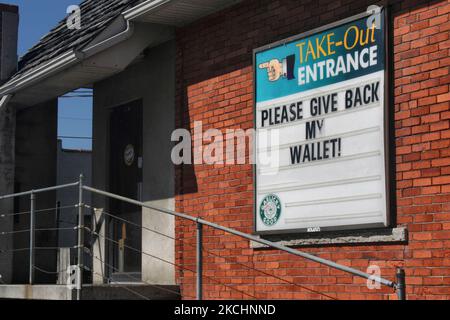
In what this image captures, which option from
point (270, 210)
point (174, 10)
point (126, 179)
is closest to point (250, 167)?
point (270, 210)

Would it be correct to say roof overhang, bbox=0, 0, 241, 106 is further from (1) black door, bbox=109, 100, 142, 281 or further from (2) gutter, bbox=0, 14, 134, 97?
(1) black door, bbox=109, 100, 142, 281

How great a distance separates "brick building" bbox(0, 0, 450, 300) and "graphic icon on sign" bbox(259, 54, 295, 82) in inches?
9.6

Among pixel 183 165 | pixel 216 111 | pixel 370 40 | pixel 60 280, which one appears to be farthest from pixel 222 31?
pixel 60 280

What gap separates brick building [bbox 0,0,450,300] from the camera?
7.32m

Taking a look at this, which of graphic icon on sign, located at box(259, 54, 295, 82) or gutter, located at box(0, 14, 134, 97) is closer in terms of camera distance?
graphic icon on sign, located at box(259, 54, 295, 82)

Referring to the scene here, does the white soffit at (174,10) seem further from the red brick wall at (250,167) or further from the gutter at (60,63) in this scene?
the gutter at (60,63)

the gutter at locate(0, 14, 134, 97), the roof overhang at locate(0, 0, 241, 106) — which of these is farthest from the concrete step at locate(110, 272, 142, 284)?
the gutter at locate(0, 14, 134, 97)

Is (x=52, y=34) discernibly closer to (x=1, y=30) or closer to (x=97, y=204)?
(x=1, y=30)

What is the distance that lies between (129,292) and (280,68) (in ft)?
9.59

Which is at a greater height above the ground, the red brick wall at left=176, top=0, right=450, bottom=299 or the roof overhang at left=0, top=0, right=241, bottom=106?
the roof overhang at left=0, top=0, right=241, bottom=106

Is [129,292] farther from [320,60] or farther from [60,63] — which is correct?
[60,63]

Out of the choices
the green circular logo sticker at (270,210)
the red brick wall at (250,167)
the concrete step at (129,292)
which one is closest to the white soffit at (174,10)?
the red brick wall at (250,167)

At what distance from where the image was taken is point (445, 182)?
7.11 meters

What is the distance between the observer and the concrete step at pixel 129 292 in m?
8.81
